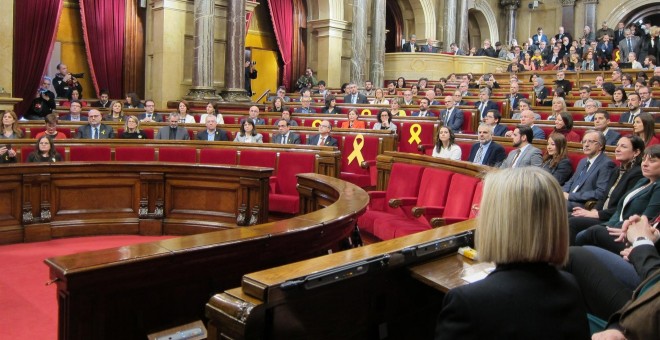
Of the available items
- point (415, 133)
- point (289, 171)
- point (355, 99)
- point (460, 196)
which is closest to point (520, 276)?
point (460, 196)

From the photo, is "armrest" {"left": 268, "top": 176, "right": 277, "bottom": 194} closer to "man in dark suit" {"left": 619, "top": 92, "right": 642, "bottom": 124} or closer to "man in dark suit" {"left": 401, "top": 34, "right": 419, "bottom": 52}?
"man in dark suit" {"left": 619, "top": 92, "right": 642, "bottom": 124}

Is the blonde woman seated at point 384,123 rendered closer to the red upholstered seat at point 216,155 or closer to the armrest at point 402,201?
the red upholstered seat at point 216,155

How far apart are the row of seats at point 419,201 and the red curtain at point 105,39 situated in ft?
26.4

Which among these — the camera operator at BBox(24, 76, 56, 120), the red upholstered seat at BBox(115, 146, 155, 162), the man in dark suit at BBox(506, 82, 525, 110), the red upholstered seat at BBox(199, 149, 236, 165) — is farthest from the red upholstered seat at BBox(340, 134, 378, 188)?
the camera operator at BBox(24, 76, 56, 120)

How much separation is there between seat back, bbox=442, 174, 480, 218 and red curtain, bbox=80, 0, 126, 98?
29.4 feet

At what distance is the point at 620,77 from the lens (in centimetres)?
1059

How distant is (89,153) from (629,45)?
1212cm

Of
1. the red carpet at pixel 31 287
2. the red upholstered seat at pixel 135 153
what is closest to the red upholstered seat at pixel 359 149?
the red upholstered seat at pixel 135 153

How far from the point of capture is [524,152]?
4887 mm

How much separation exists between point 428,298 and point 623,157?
2.41 meters

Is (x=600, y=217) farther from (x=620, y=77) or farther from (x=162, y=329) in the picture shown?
(x=620, y=77)

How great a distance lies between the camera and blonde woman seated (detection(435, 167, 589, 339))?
1228 mm

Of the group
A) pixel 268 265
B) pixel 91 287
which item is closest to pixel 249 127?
pixel 268 265

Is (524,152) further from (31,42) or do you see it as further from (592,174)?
(31,42)
